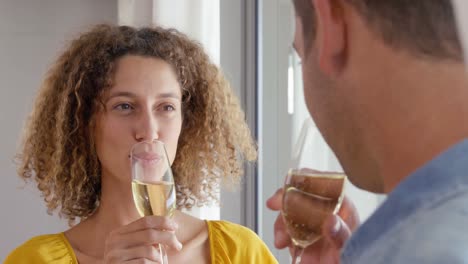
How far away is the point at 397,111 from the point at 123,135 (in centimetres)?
127

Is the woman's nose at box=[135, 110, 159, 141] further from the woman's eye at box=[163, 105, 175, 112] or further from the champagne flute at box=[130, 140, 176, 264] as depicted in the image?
the champagne flute at box=[130, 140, 176, 264]

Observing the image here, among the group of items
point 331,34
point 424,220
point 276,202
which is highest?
point 331,34

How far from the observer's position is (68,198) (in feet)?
7.16

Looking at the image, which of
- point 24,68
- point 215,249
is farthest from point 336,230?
point 24,68

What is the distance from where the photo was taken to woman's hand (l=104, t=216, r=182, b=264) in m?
1.64

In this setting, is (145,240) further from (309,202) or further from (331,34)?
(331,34)

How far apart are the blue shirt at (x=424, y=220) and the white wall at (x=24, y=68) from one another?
120 inches

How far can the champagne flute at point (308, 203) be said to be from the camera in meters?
1.26

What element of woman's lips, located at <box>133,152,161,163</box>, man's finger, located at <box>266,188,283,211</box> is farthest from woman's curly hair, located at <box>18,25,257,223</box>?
man's finger, located at <box>266,188,283,211</box>

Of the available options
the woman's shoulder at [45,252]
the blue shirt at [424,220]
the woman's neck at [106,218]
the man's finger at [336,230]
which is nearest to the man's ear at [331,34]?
the blue shirt at [424,220]

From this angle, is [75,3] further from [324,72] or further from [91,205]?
[324,72]

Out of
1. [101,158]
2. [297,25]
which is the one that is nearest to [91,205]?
[101,158]

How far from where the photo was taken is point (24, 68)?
12.0 feet

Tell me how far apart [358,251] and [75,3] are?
3.18 meters
